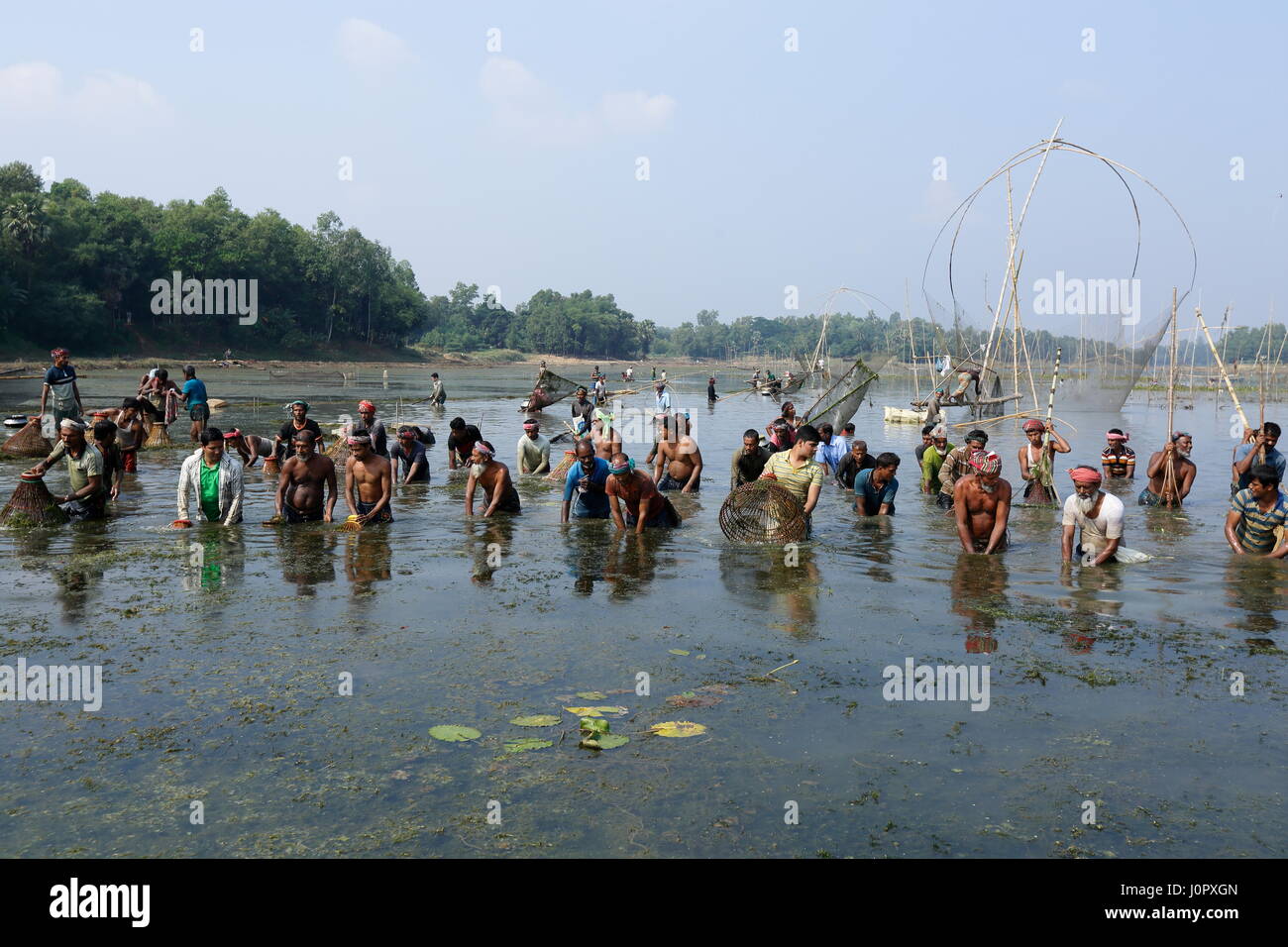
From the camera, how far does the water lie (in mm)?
4289

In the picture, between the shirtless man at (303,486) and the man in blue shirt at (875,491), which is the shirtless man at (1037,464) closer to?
the man in blue shirt at (875,491)

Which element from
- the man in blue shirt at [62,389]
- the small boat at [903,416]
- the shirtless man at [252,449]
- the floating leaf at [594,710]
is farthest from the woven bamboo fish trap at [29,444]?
the small boat at [903,416]

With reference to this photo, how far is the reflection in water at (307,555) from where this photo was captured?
28.6ft

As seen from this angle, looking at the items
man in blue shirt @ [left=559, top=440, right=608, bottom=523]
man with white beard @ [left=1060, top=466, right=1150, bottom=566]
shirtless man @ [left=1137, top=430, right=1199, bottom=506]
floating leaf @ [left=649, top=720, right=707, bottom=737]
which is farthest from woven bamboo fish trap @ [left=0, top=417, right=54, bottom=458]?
shirtless man @ [left=1137, top=430, right=1199, bottom=506]

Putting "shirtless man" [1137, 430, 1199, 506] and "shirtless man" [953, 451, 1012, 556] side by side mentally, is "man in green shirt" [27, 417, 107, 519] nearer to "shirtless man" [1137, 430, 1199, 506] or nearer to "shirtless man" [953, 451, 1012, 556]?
"shirtless man" [953, 451, 1012, 556]

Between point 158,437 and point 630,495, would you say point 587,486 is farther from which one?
point 158,437

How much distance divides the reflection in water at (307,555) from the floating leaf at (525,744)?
3678 mm

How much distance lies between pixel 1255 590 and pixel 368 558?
801 cm

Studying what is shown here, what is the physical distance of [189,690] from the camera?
229 inches

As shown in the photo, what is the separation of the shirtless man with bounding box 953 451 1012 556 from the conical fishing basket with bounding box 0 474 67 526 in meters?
9.53

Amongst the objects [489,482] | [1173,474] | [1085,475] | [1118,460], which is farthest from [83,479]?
[1118,460]

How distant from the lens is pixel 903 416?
33.6m

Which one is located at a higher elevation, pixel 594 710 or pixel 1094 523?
pixel 1094 523

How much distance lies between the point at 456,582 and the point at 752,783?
4.73 metres
